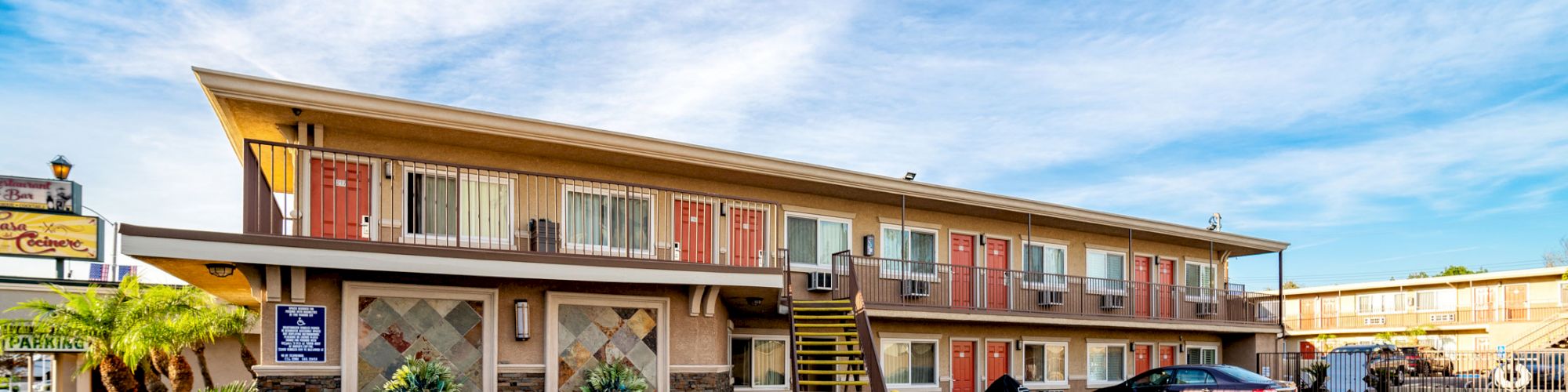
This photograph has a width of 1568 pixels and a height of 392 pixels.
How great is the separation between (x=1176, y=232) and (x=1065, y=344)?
4077 mm

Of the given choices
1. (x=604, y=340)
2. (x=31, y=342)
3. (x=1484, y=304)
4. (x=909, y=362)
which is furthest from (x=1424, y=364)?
(x=31, y=342)

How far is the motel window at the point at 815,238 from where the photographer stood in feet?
61.4

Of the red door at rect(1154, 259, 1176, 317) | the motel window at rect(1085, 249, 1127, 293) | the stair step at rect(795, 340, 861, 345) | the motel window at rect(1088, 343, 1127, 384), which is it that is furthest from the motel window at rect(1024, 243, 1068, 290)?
the stair step at rect(795, 340, 861, 345)

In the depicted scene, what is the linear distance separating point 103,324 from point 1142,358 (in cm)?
2108

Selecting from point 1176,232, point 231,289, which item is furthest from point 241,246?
point 1176,232

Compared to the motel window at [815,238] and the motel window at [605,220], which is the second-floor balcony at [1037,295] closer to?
the motel window at [815,238]

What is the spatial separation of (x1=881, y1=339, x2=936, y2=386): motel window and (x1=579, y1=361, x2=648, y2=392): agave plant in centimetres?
688

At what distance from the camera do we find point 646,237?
1568 cm

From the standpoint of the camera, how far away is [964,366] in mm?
21281

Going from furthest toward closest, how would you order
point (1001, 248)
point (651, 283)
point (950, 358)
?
point (1001, 248), point (950, 358), point (651, 283)

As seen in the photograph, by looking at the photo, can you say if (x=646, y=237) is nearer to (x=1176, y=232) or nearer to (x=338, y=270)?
(x=338, y=270)

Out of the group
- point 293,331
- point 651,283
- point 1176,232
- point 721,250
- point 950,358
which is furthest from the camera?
point 1176,232

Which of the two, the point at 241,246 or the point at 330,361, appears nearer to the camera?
the point at 241,246

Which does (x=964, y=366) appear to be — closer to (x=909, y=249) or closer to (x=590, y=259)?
(x=909, y=249)
